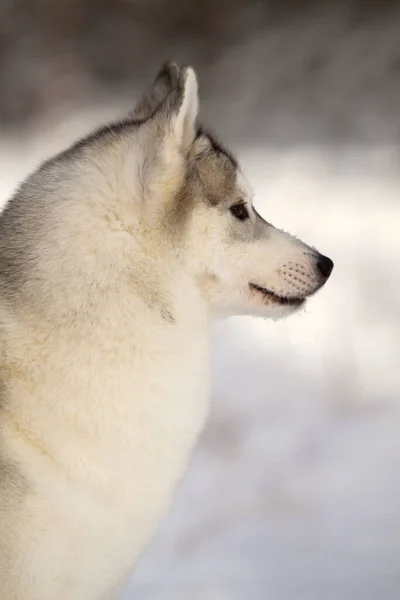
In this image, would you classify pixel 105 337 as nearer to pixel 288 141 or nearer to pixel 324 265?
pixel 324 265

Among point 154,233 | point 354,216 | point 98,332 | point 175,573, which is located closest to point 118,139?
point 154,233

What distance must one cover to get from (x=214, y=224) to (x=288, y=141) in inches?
47.3

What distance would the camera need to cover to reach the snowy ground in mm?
1743

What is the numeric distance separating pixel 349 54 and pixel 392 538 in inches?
45.9

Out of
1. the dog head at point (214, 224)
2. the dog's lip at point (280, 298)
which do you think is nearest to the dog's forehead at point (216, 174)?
the dog head at point (214, 224)

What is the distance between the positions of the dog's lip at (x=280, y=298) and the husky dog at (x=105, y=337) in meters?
0.03

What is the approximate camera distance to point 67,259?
1083 mm

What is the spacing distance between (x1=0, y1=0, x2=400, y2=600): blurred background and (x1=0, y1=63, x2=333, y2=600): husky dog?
91 centimetres

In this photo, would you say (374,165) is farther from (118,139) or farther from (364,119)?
(118,139)

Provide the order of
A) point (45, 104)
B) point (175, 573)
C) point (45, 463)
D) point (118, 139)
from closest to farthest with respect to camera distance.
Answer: point (45, 463) → point (118, 139) → point (175, 573) → point (45, 104)

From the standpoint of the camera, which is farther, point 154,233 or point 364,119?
point 364,119

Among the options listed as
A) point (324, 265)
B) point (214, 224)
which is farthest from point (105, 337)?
point (324, 265)

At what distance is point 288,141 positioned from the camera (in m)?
2.30

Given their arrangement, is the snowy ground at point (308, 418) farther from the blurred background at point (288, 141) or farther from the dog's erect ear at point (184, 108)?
the dog's erect ear at point (184, 108)
